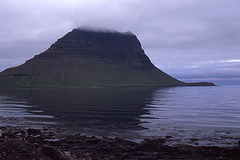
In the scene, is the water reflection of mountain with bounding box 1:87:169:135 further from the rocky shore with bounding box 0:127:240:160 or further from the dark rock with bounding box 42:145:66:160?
the dark rock with bounding box 42:145:66:160

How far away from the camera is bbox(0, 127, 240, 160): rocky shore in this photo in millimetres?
13867

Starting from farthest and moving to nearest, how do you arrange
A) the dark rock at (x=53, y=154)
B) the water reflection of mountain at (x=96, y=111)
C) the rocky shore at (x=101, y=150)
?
the water reflection of mountain at (x=96, y=111), the dark rock at (x=53, y=154), the rocky shore at (x=101, y=150)

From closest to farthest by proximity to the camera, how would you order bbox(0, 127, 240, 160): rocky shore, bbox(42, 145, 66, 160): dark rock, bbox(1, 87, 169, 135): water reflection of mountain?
1. bbox(0, 127, 240, 160): rocky shore
2. bbox(42, 145, 66, 160): dark rock
3. bbox(1, 87, 169, 135): water reflection of mountain

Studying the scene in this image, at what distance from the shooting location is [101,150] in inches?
720

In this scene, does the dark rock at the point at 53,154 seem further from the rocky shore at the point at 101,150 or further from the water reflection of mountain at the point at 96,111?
the water reflection of mountain at the point at 96,111

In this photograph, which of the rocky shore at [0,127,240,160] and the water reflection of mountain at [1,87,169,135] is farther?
the water reflection of mountain at [1,87,169,135]

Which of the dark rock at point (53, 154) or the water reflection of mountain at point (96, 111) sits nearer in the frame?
the dark rock at point (53, 154)

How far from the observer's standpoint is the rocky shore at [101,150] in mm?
13867

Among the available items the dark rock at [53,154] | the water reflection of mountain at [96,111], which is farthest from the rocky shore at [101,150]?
the water reflection of mountain at [96,111]

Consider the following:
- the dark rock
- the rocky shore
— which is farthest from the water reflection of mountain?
the dark rock

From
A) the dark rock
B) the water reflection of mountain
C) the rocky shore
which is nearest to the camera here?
the rocky shore

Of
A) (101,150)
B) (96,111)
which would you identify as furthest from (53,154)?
(96,111)

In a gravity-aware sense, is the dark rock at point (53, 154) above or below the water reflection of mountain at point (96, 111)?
above

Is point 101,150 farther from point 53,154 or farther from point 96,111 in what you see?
point 96,111
